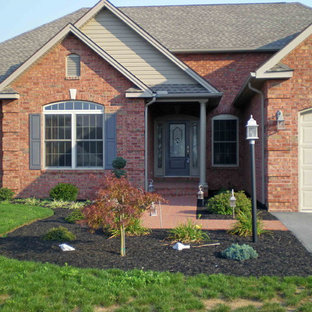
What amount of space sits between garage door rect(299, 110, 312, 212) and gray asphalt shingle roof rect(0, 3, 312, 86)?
259 inches

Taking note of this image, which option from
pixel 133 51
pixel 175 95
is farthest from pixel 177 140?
pixel 133 51

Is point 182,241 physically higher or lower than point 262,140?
lower

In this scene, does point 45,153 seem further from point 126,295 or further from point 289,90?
point 126,295

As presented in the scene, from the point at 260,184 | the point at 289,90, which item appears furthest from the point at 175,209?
the point at 289,90

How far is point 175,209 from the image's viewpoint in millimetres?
10859

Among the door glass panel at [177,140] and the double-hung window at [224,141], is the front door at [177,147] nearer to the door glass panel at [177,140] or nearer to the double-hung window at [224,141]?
the door glass panel at [177,140]

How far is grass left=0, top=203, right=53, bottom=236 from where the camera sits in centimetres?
824

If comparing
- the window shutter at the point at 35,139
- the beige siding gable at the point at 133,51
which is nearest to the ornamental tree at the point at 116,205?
the window shutter at the point at 35,139

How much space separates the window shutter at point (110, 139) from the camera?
12.5 metres

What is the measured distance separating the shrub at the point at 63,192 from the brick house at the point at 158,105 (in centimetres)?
57

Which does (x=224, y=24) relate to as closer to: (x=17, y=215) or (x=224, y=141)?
(x=224, y=141)

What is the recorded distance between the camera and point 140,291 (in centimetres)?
454

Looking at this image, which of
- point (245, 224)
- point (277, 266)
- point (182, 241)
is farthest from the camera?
point (245, 224)

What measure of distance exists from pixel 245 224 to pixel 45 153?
7712mm
